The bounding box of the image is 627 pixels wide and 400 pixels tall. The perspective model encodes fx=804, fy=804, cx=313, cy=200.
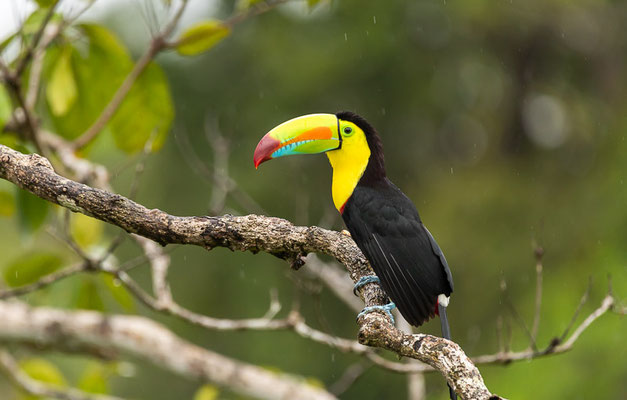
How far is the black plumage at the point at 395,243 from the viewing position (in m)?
2.63

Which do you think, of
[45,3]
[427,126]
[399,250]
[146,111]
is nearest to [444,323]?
[399,250]

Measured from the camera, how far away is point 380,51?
29.6 feet

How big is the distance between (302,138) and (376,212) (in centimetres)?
41

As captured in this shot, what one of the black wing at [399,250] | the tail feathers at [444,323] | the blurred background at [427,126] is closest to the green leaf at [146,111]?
the black wing at [399,250]

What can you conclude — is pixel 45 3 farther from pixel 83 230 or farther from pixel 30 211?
pixel 83 230

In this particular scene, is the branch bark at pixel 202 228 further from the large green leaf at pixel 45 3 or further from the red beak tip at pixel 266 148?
the large green leaf at pixel 45 3

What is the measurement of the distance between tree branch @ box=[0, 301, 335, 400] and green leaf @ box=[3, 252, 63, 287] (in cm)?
60

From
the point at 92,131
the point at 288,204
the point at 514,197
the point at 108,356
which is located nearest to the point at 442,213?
the point at 514,197

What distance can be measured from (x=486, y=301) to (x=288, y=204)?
2.14m

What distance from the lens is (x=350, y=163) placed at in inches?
119

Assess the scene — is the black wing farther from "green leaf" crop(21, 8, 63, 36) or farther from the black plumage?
"green leaf" crop(21, 8, 63, 36)

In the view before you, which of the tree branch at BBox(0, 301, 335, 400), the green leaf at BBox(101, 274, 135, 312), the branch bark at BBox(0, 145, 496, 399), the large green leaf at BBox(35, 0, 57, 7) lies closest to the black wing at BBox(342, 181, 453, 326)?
the branch bark at BBox(0, 145, 496, 399)

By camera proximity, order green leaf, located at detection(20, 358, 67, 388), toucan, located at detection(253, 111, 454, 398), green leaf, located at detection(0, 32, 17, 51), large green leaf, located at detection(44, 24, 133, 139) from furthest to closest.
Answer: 1. green leaf, located at detection(20, 358, 67, 388)
2. large green leaf, located at detection(44, 24, 133, 139)
3. green leaf, located at detection(0, 32, 17, 51)
4. toucan, located at detection(253, 111, 454, 398)

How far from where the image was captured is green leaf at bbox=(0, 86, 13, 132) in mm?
3416
